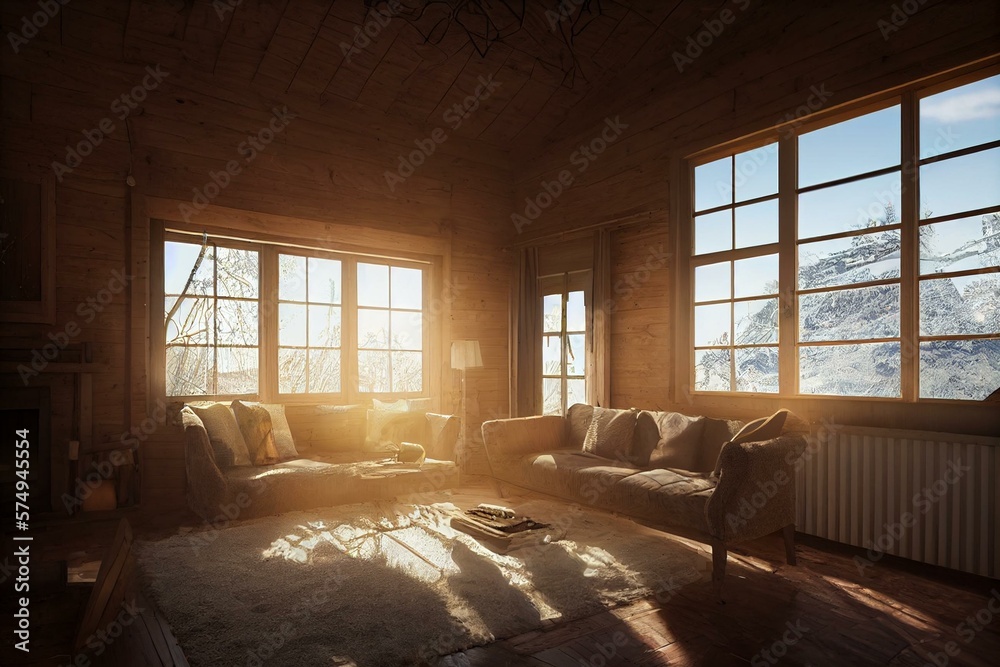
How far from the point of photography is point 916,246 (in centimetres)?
352

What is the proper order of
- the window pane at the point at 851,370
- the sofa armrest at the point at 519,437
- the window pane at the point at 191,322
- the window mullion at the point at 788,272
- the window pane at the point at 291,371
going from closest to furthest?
the window pane at the point at 851,370 < the window mullion at the point at 788,272 < the sofa armrest at the point at 519,437 < the window pane at the point at 191,322 < the window pane at the point at 291,371

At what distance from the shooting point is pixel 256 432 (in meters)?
4.47

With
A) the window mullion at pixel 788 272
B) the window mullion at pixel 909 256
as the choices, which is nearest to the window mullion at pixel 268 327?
the window mullion at pixel 788 272

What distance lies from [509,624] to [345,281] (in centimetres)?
400

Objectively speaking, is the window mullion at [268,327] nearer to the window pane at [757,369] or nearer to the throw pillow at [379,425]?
the throw pillow at [379,425]

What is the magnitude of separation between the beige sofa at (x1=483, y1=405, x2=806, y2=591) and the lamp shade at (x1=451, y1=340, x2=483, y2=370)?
42.6 inches

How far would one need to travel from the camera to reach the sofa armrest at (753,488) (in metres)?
3.04

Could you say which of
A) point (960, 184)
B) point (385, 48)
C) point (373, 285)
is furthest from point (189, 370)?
point (960, 184)

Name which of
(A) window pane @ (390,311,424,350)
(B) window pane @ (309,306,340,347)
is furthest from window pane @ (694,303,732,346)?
(B) window pane @ (309,306,340,347)

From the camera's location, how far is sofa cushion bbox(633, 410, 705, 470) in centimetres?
392

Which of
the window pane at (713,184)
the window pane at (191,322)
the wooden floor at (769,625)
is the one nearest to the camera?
the wooden floor at (769,625)

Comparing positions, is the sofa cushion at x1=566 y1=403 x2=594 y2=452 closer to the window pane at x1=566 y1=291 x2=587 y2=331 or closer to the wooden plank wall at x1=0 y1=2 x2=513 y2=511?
the window pane at x1=566 y1=291 x2=587 y2=331

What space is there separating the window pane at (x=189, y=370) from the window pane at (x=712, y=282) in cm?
406

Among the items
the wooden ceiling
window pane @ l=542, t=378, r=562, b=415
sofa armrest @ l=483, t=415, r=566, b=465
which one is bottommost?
sofa armrest @ l=483, t=415, r=566, b=465
